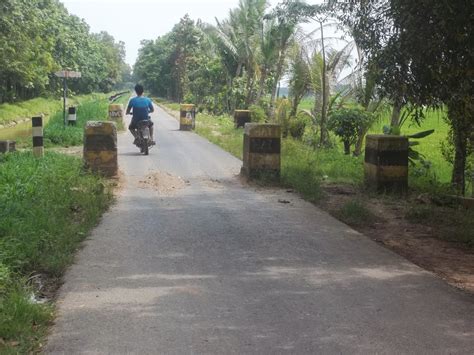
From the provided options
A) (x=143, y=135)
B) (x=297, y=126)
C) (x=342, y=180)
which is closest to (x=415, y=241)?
(x=342, y=180)

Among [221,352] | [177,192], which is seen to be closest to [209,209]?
[177,192]

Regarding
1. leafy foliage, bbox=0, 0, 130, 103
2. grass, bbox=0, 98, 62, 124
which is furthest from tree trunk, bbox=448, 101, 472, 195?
grass, bbox=0, 98, 62, 124

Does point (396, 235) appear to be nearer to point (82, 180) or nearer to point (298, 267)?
point (298, 267)

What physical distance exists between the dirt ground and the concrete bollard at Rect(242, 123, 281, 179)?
140 centimetres

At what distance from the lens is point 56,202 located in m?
7.20

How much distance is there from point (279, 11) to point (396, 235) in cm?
934

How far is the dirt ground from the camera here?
5.38 meters

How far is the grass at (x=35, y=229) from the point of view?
12.1 feet

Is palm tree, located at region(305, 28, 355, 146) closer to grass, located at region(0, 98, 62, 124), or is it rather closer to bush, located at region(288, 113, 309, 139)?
bush, located at region(288, 113, 309, 139)

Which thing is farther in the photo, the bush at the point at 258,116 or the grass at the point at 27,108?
the grass at the point at 27,108

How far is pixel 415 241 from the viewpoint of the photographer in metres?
6.52

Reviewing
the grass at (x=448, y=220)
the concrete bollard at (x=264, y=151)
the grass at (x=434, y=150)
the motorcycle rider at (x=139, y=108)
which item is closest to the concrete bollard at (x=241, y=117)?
the grass at (x=434, y=150)

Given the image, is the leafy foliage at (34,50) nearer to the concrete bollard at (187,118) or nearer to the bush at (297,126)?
the concrete bollard at (187,118)

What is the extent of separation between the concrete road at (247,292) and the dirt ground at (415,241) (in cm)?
30
